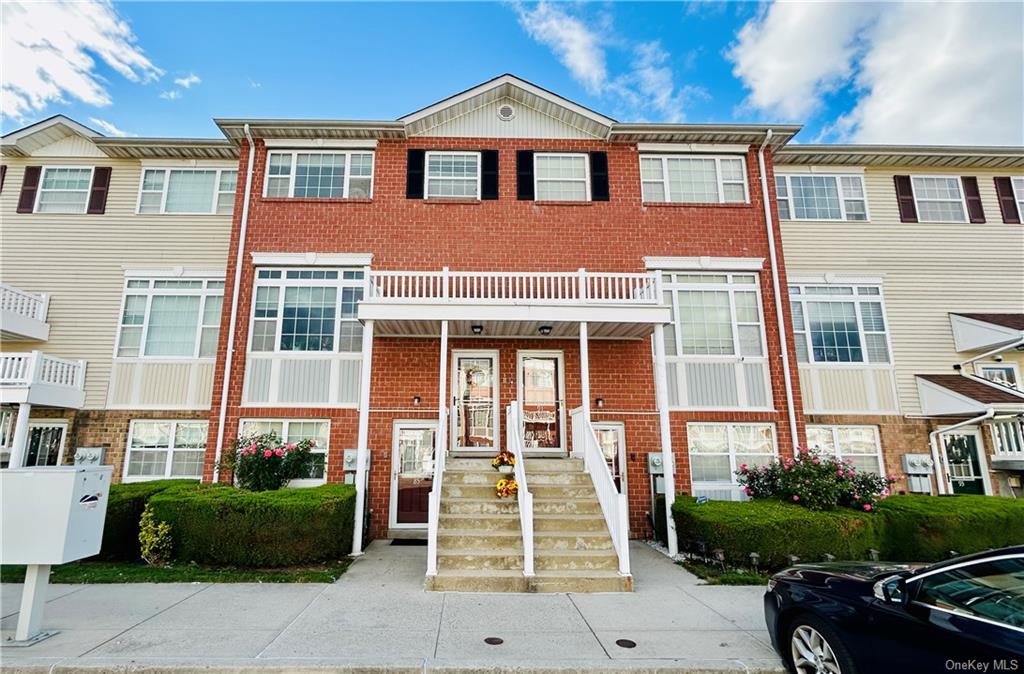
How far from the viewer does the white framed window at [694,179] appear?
41.9ft

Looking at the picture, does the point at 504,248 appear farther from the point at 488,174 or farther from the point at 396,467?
the point at 396,467

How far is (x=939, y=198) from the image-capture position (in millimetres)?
13781

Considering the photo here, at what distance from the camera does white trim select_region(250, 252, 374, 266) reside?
11.9 meters

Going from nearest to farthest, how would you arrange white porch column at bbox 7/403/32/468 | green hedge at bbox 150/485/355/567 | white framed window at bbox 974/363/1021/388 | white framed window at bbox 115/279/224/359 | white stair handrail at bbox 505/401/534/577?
white stair handrail at bbox 505/401/534/577
green hedge at bbox 150/485/355/567
white porch column at bbox 7/403/32/468
white framed window at bbox 115/279/224/359
white framed window at bbox 974/363/1021/388

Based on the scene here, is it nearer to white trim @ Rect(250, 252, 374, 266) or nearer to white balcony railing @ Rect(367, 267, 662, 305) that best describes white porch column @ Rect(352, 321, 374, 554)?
white balcony railing @ Rect(367, 267, 662, 305)

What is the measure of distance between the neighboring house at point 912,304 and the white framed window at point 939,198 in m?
0.03

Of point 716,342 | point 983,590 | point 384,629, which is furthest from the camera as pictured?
point 716,342

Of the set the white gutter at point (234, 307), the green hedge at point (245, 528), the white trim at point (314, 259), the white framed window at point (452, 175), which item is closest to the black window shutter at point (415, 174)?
the white framed window at point (452, 175)

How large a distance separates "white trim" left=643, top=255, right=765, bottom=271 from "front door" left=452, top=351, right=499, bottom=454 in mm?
4401

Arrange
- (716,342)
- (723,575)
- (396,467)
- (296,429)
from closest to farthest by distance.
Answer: (723,575) < (396,467) < (296,429) < (716,342)

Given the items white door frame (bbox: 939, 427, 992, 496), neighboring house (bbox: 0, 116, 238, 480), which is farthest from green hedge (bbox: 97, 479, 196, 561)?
white door frame (bbox: 939, 427, 992, 496)

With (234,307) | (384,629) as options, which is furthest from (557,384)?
(234,307)

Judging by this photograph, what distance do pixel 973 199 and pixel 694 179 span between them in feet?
25.8

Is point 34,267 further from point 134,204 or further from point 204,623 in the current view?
point 204,623
